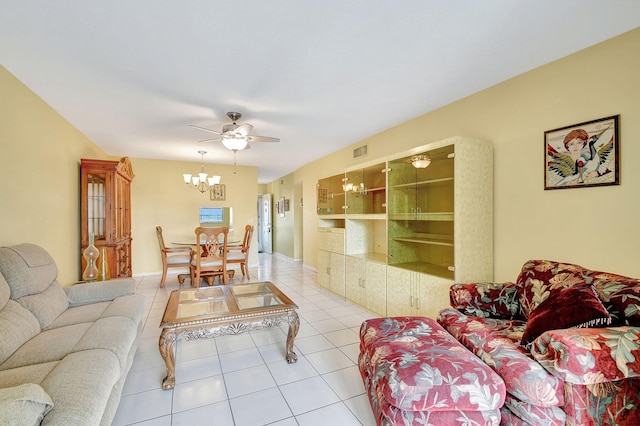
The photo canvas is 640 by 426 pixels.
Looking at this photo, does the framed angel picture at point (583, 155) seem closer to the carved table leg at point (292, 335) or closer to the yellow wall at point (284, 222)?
the carved table leg at point (292, 335)

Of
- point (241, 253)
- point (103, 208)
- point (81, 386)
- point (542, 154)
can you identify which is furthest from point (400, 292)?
point (103, 208)

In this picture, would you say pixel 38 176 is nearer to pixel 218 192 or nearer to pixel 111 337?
pixel 111 337

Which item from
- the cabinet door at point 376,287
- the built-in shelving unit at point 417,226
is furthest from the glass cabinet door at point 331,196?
the cabinet door at point 376,287

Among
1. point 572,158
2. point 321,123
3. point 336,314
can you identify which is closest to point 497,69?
point 572,158

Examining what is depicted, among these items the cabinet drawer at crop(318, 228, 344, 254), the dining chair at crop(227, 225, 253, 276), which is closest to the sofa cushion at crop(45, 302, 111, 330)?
the dining chair at crop(227, 225, 253, 276)

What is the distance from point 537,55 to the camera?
2.13m

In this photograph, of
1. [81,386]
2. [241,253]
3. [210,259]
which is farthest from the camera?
[241,253]

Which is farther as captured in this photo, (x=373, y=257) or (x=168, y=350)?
(x=373, y=257)

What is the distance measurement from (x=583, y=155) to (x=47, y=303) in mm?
4194

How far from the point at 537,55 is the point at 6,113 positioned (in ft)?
14.2

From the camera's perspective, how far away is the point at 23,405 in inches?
36.7

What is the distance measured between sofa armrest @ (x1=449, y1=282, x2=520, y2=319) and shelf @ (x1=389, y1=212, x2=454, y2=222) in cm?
70

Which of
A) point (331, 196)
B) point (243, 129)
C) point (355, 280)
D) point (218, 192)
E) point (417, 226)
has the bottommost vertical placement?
point (355, 280)

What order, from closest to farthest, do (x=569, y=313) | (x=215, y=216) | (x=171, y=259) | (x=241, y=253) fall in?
(x=569, y=313)
(x=171, y=259)
(x=241, y=253)
(x=215, y=216)
